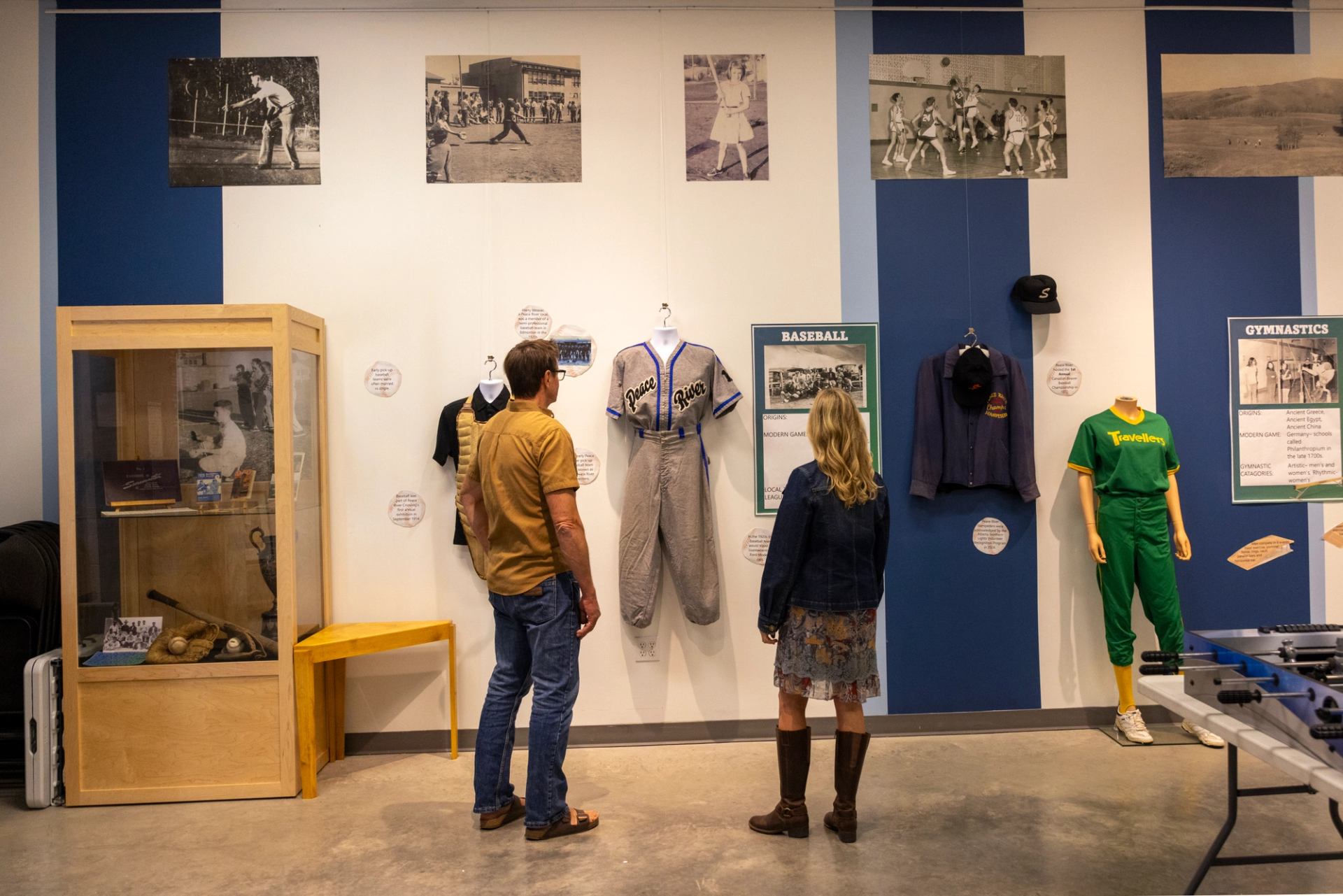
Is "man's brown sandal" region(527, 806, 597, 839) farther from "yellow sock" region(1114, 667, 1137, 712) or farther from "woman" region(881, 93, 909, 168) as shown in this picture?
"woman" region(881, 93, 909, 168)

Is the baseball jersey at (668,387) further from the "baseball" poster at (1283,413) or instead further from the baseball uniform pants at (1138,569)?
the "baseball" poster at (1283,413)

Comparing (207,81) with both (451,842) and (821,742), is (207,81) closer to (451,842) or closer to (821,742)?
(451,842)

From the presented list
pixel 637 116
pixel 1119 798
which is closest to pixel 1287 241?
pixel 1119 798

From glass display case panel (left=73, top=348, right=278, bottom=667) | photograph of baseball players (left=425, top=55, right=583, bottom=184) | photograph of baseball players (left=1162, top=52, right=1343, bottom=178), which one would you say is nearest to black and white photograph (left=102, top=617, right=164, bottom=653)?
glass display case panel (left=73, top=348, right=278, bottom=667)

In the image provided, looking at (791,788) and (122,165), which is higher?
(122,165)

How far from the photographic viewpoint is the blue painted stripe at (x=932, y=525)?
13.7 feet

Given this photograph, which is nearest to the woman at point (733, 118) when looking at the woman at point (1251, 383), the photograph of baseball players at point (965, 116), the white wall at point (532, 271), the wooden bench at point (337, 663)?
the white wall at point (532, 271)

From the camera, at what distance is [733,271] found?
414cm

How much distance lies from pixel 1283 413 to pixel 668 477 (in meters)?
3.03

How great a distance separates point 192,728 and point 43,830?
0.57 meters

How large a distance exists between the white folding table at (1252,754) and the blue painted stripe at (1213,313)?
179 centimetres

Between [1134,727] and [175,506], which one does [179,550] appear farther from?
[1134,727]

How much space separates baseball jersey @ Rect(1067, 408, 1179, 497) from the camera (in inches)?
155

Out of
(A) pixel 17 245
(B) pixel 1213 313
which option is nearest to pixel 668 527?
(B) pixel 1213 313
